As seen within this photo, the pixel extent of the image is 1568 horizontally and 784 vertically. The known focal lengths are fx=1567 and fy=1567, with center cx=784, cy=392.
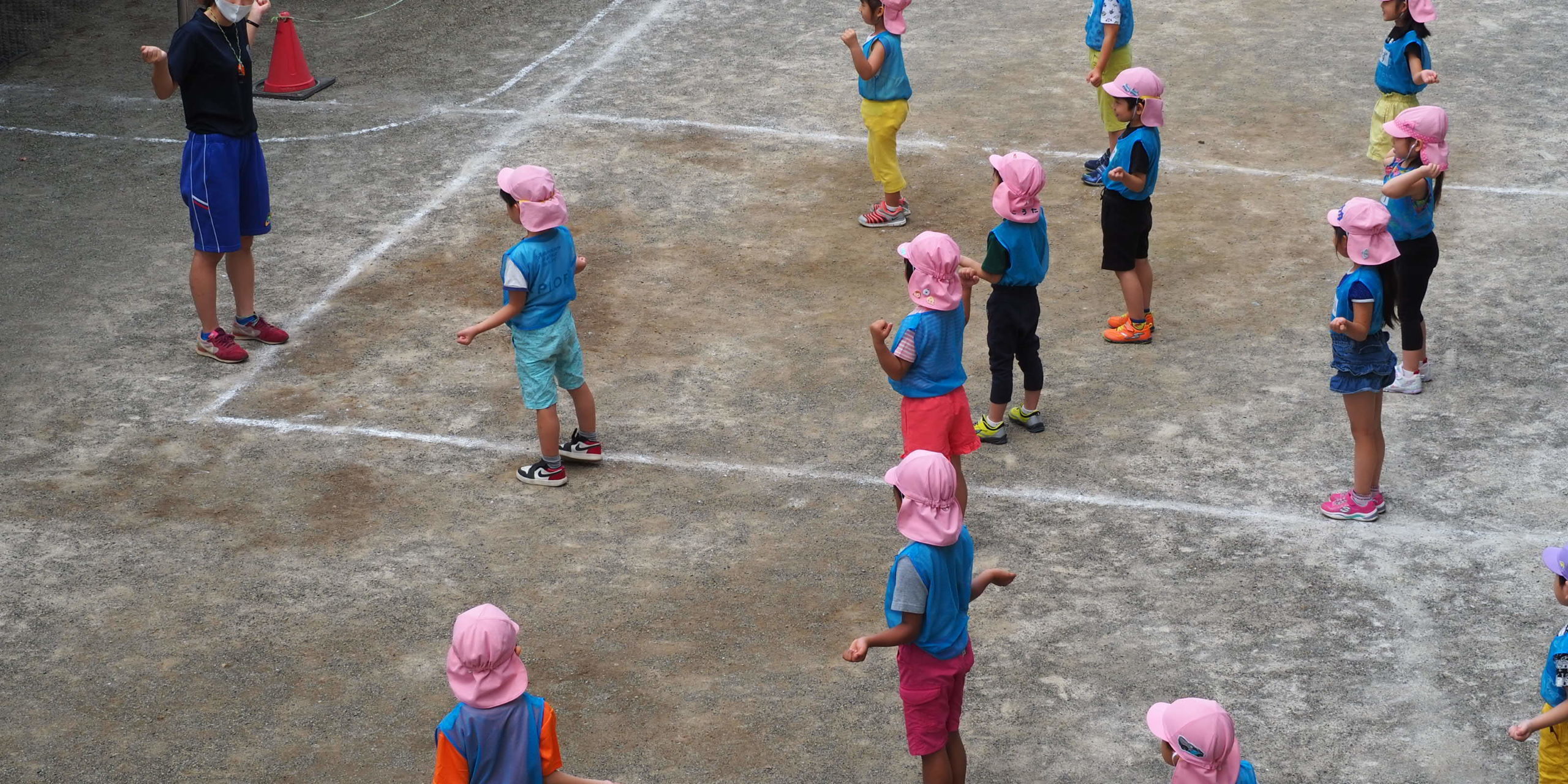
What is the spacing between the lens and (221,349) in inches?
356

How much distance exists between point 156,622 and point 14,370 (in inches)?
115

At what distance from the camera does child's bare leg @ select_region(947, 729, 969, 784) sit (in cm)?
556

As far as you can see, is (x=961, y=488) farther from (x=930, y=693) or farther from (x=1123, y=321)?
(x=1123, y=321)

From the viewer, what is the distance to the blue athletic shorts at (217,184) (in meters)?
8.90

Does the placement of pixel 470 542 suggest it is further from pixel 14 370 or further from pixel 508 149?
pixel 508 149

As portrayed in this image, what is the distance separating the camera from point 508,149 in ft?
39.4

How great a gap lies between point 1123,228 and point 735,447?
263cm

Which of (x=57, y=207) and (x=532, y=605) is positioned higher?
(x=57, y=207)

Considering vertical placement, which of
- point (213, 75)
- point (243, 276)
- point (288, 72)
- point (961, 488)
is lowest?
point (961, 488)

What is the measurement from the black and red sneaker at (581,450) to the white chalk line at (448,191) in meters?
2.09

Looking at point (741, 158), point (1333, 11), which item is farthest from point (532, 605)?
point (1333, 11)

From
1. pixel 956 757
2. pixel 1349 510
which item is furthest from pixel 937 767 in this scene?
pixel 1349 510

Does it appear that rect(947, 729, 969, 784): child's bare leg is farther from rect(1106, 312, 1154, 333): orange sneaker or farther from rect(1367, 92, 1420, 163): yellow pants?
rect(1367, 92, 1420, 163): yellow pants

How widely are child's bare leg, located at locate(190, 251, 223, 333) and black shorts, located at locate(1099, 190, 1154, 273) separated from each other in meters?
5.14
